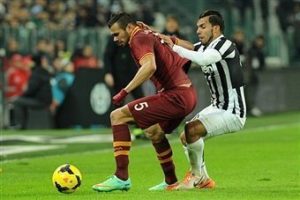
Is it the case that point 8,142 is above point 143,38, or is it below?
below

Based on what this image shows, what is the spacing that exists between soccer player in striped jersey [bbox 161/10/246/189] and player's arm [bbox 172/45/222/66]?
9 cm

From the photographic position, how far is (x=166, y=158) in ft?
39.5

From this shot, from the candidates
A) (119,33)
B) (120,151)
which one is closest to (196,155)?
(120,151)

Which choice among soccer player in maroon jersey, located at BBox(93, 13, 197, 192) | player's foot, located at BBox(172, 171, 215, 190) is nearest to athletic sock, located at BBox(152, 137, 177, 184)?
soccer player in maroon jersey, located at BBox(93, 13, 197, 192)

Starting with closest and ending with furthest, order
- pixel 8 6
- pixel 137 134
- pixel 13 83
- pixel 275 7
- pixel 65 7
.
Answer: pixel 137 134
pixel 13 83
pixel 8 6
pixel 65 7
pixel 275 7

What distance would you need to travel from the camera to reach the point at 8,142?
68.6 feet

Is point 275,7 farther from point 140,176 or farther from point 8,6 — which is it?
point 140,176

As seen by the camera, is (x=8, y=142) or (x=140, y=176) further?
(x=8, y=142)

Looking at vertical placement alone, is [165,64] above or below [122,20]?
below

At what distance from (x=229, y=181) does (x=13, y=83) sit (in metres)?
14.1

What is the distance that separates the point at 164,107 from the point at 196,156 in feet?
2.18

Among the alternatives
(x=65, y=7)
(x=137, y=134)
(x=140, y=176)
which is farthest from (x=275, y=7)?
(x=140, y=176)

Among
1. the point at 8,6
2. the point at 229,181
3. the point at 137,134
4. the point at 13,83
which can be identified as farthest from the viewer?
the point at 8,6

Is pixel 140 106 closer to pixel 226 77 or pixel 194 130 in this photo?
pixel 194 130
